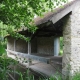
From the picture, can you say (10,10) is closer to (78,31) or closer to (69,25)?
(69,25)

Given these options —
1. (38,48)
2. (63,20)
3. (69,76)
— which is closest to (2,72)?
(69,76)

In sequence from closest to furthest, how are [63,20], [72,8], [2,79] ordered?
1. [2,79]
2. [72,8]
3. [63,20]

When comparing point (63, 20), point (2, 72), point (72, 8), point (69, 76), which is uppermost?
Result: point (72, 8)

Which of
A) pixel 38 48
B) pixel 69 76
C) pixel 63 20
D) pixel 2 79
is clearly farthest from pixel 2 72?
pixel 38 48

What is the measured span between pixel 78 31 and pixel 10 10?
2.91 metres

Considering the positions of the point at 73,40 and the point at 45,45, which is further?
the point at 45,45

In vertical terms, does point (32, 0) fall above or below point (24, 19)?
above

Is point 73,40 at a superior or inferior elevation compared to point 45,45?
superior

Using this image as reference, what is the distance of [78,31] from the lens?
6.45 m

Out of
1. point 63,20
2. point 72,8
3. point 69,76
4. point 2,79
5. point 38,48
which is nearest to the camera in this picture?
point 2,79

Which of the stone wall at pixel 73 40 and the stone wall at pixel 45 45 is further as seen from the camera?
the stone wall at pixel 45 45

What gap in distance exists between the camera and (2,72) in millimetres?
3816

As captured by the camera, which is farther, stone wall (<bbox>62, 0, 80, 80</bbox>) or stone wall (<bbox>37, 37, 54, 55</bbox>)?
stone wall (<bbox>37, 37, 54, 55</bbox>)

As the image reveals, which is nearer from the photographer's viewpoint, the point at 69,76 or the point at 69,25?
the point at 69,76
